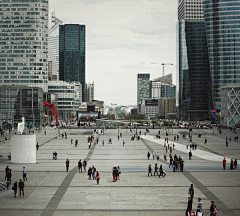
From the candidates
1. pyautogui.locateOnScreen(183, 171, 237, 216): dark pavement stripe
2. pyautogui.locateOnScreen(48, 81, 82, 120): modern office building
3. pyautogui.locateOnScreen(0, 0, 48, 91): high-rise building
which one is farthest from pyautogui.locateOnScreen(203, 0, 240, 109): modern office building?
pyautogui.locateOnScreen(183, 171, 237, 216): dark pavement stripe

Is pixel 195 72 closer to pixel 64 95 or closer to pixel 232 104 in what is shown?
pixel 232 104

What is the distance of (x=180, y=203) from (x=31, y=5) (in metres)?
144

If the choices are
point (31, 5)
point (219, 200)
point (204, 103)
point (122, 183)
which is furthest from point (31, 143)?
point (204, 103)

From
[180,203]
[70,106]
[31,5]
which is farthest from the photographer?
[70,106]

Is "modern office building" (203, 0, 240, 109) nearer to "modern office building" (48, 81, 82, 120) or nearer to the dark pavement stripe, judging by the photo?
"modern office building" (48, 81, 82, 120)

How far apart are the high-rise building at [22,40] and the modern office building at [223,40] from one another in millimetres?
91269

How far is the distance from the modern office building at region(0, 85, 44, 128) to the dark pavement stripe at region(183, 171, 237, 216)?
311 feet

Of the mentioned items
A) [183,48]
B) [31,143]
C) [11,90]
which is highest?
[183,48]

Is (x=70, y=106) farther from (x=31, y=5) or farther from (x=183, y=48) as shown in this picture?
(x=183, y=48)

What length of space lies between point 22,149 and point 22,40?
397ft

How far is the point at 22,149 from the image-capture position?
36.4m

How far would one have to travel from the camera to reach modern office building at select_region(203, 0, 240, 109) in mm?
159875

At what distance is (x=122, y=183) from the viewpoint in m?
26.2

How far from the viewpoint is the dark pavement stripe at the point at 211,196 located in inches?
742
